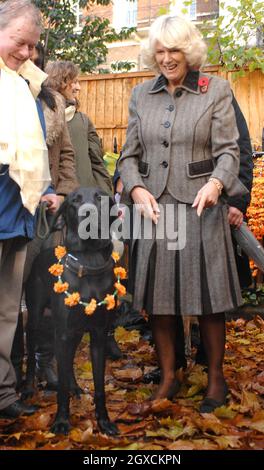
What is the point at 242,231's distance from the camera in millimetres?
3273

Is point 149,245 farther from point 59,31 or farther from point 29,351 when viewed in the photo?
point 59,31

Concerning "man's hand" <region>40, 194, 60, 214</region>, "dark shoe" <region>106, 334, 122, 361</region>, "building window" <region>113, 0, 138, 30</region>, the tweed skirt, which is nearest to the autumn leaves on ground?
"dark shoe" <region>106, 334, 122, 361</region>

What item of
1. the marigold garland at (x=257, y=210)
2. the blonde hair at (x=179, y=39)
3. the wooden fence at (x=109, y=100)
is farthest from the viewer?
the wooden fence at (x=109, y=100)

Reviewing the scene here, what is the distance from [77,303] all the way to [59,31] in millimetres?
9806

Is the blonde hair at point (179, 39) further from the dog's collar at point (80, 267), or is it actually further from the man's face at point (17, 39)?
the dog's collar at point (80, 267)

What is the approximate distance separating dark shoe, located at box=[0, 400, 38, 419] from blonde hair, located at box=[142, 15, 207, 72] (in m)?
1.86

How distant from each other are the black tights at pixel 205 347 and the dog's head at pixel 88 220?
2.33ft

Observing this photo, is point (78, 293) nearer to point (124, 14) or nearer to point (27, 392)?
point (27, 392)

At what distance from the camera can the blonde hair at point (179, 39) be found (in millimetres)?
2912

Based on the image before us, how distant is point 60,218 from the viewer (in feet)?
9.36

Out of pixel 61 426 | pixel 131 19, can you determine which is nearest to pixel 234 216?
pixel 61 426

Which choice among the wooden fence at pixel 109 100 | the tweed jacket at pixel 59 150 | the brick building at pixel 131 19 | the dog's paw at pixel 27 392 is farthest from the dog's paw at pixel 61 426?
the brick building at pixel 131 19

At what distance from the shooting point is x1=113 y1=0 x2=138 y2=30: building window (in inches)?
818
